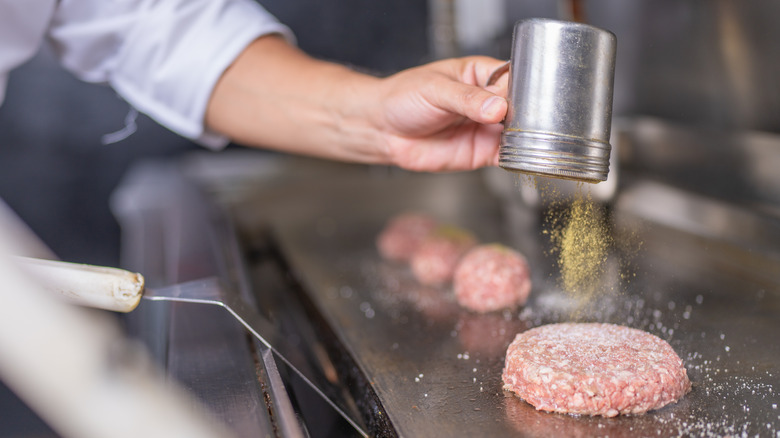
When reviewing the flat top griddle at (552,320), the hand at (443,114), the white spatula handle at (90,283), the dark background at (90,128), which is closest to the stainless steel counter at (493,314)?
the flat top griddle at (552,320)

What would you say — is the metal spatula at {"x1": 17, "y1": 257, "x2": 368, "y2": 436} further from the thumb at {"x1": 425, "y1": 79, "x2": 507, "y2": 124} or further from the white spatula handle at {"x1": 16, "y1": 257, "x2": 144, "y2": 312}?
the thumb at {"x1": 425, "y1": 79, "x2": 507, "y2": 124}

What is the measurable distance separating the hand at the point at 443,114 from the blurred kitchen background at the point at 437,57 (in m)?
0.85

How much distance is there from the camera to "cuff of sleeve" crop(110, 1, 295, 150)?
1.54m

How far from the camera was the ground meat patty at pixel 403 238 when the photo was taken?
1.96 m

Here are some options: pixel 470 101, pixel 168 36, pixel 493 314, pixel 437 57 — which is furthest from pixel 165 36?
pixel 437 57

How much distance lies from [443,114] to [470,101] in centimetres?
22

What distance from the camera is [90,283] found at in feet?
2.93

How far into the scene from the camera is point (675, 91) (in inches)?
82.7

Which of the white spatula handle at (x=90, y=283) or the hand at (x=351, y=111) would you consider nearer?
the white spatula handle at (x=90, y=283)

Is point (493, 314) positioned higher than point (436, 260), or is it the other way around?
point (493, 314)

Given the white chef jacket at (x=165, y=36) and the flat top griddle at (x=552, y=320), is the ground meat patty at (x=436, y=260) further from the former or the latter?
the white chef jacket at (x=165, y=36)

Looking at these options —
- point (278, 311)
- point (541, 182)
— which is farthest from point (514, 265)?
point (278, 311)

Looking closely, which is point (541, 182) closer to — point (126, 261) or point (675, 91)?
point (675, 91)

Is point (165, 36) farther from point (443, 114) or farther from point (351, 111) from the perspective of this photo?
point (443, 114)
